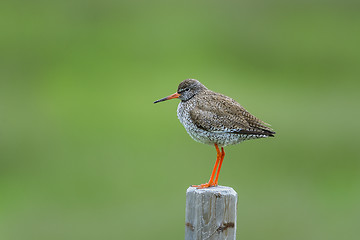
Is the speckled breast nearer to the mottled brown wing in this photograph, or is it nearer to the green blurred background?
the mottled brown wing

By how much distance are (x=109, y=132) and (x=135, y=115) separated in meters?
1.71

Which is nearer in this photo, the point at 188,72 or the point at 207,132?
the point at 207,132

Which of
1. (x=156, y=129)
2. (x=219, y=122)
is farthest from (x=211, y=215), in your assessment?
(x=156, y=129)

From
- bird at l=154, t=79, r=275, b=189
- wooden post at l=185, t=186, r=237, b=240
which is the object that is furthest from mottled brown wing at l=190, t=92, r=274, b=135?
wooden post at l=185, t=186, r=237, b=240

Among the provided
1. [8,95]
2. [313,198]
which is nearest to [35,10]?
[8,95]

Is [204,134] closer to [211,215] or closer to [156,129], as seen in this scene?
[211,215]

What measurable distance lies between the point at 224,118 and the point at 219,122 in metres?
0.07

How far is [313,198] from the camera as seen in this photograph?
14797mm

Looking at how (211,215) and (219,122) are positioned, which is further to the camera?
(219,122)

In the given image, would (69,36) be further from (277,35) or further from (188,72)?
(277,35)

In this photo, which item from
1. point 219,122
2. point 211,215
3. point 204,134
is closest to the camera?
point 211,215

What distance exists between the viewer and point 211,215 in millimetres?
4457

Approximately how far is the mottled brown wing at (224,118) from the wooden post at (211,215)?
1.38 meters

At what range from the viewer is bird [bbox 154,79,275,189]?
5.78m
